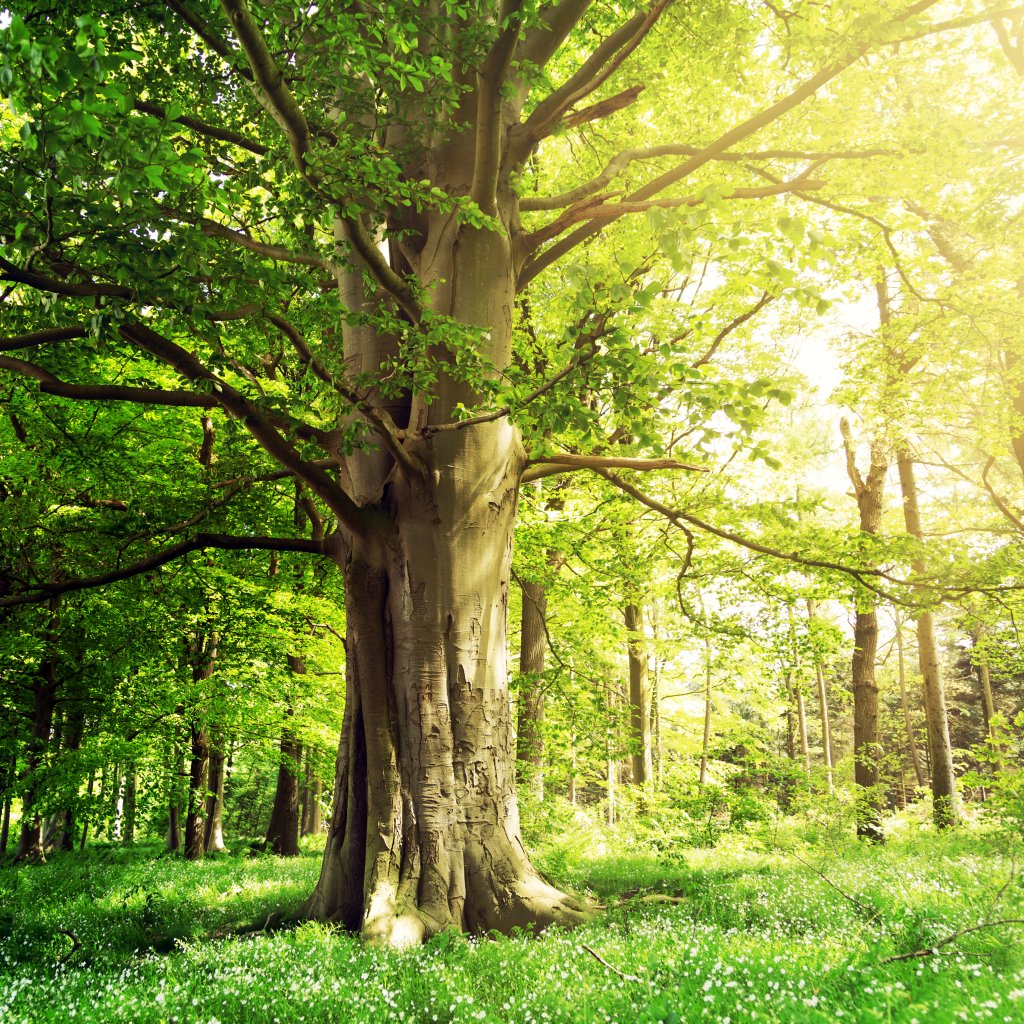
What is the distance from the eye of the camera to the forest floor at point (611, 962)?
117 inches

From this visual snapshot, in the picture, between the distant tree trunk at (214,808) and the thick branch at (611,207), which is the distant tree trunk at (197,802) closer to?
the distant tree trunk at (214,808)

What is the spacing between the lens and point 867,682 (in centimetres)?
1348

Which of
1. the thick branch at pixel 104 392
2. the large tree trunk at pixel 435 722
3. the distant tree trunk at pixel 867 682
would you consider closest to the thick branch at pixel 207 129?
the thick branch at pixel 104 392

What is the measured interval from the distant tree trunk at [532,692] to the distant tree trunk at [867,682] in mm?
5823

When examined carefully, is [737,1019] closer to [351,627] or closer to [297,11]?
[351,627]

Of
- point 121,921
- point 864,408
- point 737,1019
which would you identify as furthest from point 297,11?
point 864,408

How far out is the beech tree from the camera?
13.0ft

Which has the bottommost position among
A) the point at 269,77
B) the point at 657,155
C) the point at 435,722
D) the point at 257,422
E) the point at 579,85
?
the point at 435,722

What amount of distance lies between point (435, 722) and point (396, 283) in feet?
12.1

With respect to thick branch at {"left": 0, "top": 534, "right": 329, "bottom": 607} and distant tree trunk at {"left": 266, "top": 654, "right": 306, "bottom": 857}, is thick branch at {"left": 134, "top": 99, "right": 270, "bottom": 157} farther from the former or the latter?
distant tree trunk at {"left": 266, "top": 654, "right": 306, "bottom": 857}

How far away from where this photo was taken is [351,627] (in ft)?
20.9

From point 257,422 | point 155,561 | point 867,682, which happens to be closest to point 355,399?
point 257,422

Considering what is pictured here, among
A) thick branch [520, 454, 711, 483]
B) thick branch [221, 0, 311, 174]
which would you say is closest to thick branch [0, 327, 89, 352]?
thick branch [221, 0, 311, 174]

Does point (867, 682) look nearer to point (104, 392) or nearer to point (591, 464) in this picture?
point (591, 464)
